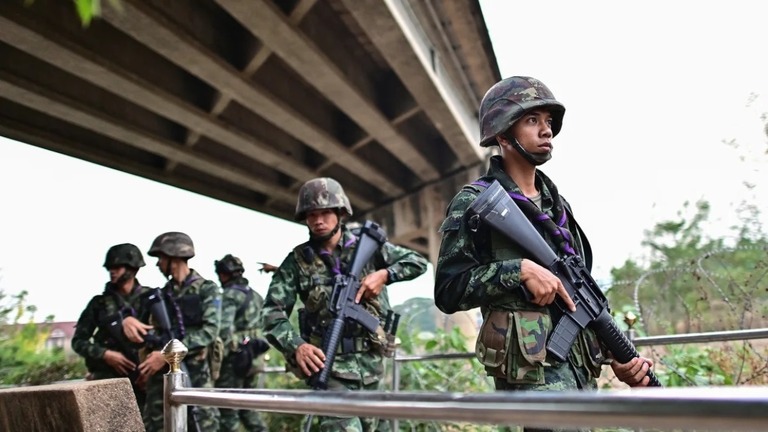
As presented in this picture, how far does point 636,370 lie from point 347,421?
1.44 metres

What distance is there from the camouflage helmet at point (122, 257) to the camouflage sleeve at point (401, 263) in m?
2.68

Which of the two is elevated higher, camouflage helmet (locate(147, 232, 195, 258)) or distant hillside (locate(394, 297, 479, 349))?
camouflage helmet (locate(147, 232, 195, 258))

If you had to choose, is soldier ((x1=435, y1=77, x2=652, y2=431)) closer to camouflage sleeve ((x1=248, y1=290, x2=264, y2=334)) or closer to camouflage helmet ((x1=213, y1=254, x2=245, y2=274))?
camouflage sleeve ((x1=248, y1=290, x2=264, y2=334))

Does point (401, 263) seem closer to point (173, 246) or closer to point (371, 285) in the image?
point (371, 285)

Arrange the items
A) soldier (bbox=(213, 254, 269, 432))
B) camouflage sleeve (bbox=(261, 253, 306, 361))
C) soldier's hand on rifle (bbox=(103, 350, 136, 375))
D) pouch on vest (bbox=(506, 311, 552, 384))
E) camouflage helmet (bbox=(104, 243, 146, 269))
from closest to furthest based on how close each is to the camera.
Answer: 1. pouch on vest (bbox=(506, 311, 552, 384))
2. camouflage sleeve (bbox=(261, 253, 306, 361))
3. soldier's hand on rifle (bbox=(103, 350, 136, 375))
4. camouflage helmet (bbox=(104, 243, 146, 269))
5. soldier (bbox=(213, 254, 269, 432))

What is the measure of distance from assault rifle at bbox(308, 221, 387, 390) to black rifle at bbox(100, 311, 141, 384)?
7.52ft

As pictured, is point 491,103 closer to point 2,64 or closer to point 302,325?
point 302,325

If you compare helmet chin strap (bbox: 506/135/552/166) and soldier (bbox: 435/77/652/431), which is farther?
helmet chin strap (bbox: 506/135/552/166)

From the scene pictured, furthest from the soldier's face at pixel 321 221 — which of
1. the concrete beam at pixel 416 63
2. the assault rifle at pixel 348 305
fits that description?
the concrete beam at pixel 416 63

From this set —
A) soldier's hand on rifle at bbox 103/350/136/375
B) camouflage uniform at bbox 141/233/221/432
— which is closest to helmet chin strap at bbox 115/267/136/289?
camouflage uniform at bbox 141/233/221/432

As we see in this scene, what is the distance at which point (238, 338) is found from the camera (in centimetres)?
589

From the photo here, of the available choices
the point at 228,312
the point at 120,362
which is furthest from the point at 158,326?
the point at 228,312

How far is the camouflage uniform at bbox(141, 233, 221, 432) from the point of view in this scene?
4.43m

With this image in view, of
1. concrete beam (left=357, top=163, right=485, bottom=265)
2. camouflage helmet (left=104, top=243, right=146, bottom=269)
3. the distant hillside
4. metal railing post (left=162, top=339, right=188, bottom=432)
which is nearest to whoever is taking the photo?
metal railing post (left=162, top=339, right=188, bottom=432)
